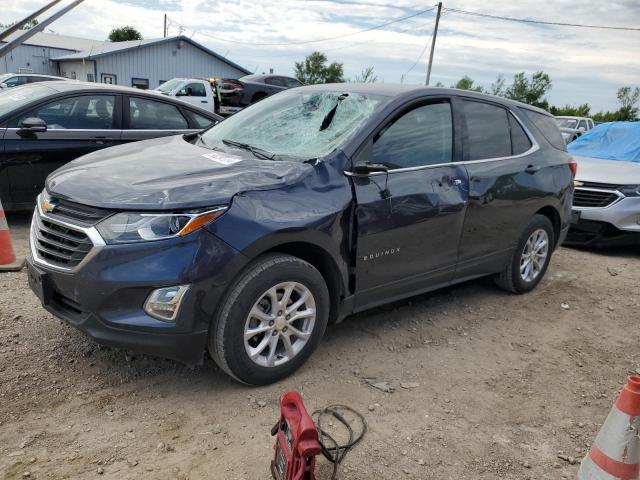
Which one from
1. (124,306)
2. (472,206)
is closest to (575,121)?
(472,206)

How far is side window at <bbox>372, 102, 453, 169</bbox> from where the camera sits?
368cm

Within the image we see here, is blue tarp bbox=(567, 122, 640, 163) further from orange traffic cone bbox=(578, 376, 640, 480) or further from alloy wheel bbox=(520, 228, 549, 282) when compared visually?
orange traffic cone bbox=(578, 376, 640, 480)

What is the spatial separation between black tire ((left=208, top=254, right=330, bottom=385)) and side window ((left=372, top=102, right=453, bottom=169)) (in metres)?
0.95

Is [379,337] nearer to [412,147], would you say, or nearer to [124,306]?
[412,147]

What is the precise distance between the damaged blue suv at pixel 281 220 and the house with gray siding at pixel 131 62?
105 ft

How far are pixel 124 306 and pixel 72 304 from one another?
0.34 meters

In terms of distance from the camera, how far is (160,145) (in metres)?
3.92

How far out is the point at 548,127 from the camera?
5.16 meters

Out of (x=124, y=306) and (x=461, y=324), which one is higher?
(x=124, y=306)

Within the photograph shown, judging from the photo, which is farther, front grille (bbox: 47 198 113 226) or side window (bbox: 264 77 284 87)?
side window (bbox: 264 77 284 87)

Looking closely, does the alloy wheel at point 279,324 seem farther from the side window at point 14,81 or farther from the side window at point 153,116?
the side window at point 14,81

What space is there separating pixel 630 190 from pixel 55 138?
6.65 metres

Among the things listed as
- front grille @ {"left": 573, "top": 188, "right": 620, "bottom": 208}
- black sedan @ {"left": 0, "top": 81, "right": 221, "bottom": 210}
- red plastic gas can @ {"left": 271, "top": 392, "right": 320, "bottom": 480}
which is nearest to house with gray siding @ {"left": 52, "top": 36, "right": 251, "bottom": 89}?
black sedan @ {"left": 0, "top": 81, "right": 221, "bottom": 210}

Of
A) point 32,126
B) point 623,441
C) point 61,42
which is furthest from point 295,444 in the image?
point 61,42
